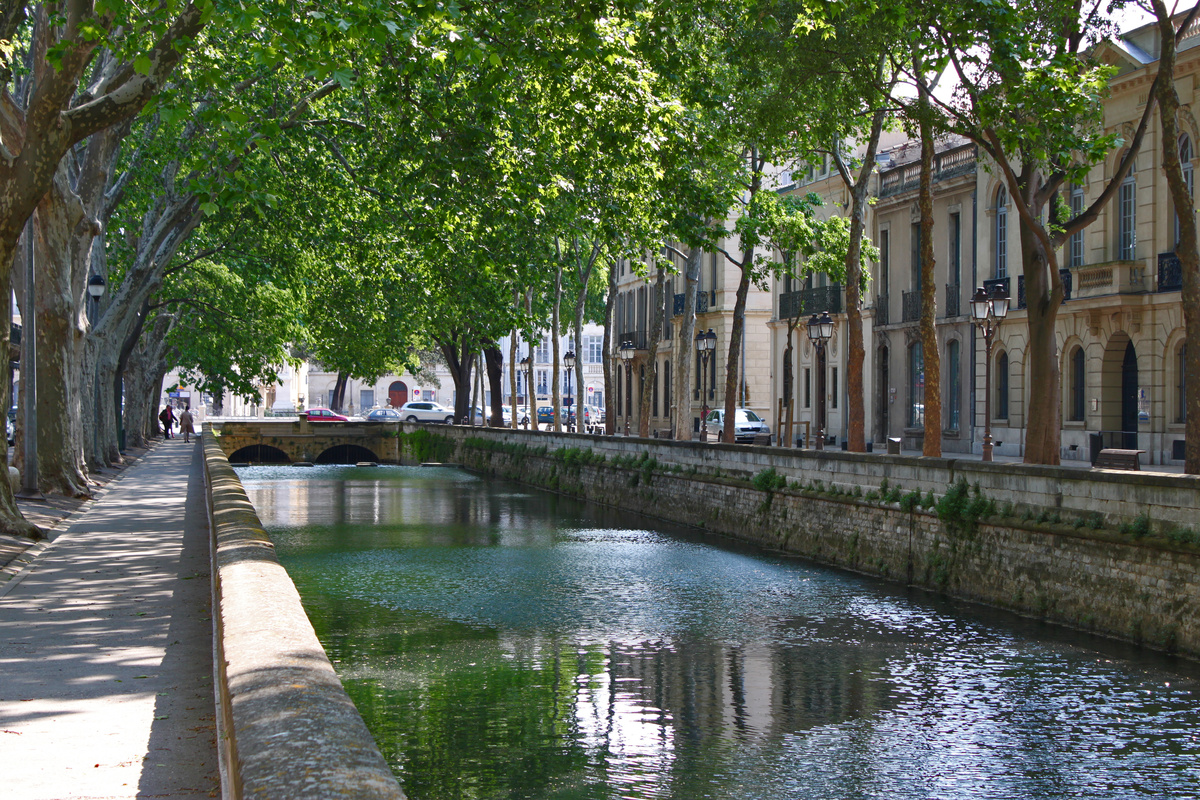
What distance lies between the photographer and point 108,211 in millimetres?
27312

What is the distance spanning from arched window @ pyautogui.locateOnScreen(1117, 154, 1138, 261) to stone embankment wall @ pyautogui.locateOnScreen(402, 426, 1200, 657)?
453 inches

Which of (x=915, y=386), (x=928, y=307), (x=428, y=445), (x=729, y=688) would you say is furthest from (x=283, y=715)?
(x=428, y=445)

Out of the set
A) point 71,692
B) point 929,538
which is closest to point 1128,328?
point 929,538

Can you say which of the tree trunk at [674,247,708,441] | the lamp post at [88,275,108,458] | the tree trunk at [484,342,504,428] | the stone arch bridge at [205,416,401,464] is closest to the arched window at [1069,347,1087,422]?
the tree trunk at [674,247,708,441]

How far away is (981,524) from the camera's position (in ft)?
53.3

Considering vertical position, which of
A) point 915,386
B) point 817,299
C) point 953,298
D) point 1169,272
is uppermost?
point 817,299

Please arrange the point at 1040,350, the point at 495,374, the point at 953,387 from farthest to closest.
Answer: the point at 495,374, the point at 953,387, the point at 1040,350

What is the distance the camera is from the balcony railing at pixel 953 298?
3788cm

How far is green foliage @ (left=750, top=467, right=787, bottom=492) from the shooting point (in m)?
22.5

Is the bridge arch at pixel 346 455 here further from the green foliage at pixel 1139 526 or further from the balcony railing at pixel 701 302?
the green foliage at pixel 1139 526

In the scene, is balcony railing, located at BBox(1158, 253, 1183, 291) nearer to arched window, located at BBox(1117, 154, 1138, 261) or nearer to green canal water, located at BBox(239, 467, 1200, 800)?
arched window, located at BBox(1117, 154, 1138, 261)

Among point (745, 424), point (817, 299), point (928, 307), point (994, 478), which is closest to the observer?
point (994, 478)

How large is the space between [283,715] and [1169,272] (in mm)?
27662

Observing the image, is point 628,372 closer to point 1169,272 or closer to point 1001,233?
point 1001,233
